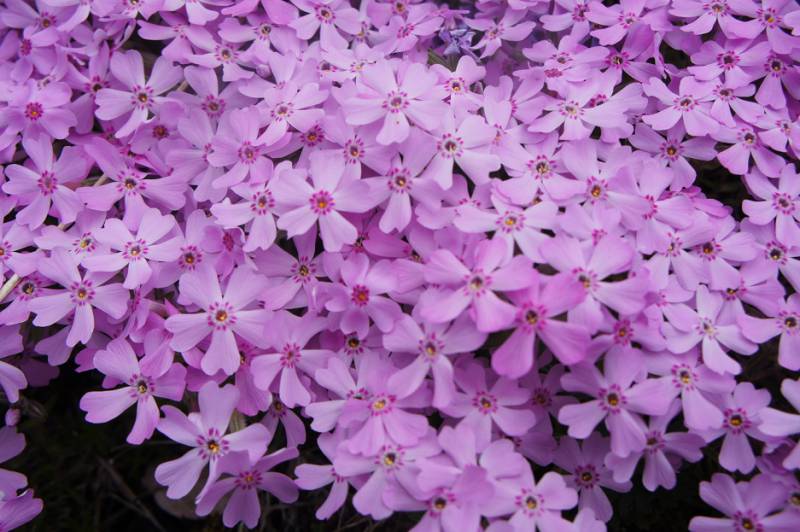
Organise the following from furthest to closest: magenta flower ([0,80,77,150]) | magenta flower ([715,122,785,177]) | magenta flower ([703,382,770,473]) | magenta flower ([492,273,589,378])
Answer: magenta flower ([0,80,77,150]) → magenta flower ([715,122,785,177]) → magenta flower ([703,382,770,473]) → magenta flower ([492,273,589,378])

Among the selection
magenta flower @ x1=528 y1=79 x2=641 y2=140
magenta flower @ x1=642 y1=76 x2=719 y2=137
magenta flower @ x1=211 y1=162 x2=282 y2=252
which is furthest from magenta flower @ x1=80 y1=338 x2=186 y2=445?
magenta flower @ x1=642 y1=76 x2=719 y2=137

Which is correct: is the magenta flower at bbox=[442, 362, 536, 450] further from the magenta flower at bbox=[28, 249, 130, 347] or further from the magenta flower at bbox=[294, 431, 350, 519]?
the magenta flower at bbox=[28, 249, 130, 347]

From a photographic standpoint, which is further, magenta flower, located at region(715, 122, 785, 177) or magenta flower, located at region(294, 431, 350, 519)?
magenta flower, located at region(715, 122, 785, 177)

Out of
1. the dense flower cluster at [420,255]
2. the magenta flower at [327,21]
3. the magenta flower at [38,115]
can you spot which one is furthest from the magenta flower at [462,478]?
the magenta flower at [38,115]

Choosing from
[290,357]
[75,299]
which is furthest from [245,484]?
[75,299]

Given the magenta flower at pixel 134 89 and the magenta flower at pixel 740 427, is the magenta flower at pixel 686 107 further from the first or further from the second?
the magenta flower at pixel 134 89

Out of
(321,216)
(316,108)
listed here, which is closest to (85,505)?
(321,216)

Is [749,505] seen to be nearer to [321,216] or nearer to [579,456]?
[579,456]

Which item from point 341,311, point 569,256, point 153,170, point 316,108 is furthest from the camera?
point 153,170
